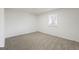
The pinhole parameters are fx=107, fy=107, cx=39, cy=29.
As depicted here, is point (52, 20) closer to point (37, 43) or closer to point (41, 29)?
point (41, 29)

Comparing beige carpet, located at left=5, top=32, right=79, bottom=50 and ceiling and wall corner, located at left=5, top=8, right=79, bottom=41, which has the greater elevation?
ceiling and wall corner, located at left=5, top=8, right=79, bottom=41

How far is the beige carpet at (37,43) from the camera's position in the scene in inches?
83.7

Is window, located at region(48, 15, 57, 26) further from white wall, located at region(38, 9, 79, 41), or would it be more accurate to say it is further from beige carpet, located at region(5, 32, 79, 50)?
beige carpet, located at region(5, 32, 79, 50)

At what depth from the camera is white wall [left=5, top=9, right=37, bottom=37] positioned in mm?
2117

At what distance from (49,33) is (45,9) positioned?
0.49m

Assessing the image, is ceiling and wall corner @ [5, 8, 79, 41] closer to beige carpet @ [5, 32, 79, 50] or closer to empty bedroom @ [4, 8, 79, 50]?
empty bedroom @ [4, 8, 79, 50]

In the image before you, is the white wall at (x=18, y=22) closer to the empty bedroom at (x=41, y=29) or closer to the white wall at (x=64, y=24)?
the empty bedroom at (x=41, y=29)

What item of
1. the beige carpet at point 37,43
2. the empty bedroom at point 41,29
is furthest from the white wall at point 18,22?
the beige carpet at point 37,43

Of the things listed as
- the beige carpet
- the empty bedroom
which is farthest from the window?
the beige carpet

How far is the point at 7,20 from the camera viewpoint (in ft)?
6.94
